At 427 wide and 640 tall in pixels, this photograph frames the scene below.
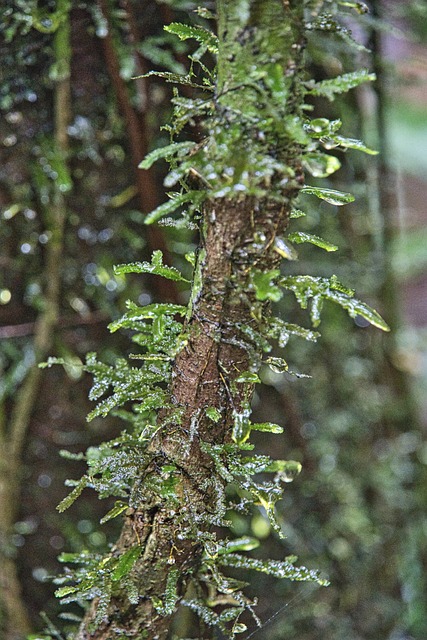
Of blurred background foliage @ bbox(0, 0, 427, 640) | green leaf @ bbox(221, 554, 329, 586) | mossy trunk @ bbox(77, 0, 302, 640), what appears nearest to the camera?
mossy trunk @ bbox(77, 0, 302, 640)

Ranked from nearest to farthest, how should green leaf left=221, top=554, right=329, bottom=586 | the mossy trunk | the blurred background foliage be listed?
the mossy trunk, green leaf left=221, top=554, right=329, bottom=586, the blurred background foliage

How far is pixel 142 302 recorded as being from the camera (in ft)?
2.69

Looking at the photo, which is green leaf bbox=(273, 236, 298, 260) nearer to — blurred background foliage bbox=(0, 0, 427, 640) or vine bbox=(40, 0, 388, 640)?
vine bbox=(40, 0, 388, 640)

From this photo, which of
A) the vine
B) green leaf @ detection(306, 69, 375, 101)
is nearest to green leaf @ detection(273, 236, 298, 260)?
the vine

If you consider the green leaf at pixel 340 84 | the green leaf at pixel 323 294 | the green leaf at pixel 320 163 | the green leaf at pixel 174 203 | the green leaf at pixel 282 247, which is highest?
the green leaf at pixel 340 84

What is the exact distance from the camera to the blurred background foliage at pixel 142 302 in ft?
2.34

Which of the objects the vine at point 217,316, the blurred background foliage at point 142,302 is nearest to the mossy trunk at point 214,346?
the vine at point 217,316

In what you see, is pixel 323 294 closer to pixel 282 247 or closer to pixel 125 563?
pixel 282 247

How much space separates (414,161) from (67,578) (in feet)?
8.22

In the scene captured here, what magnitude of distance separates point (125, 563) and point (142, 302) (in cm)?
43

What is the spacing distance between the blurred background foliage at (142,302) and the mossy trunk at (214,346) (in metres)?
0.13

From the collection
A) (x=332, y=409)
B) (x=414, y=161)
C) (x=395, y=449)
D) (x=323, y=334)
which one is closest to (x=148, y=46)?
(x=323, y=334)

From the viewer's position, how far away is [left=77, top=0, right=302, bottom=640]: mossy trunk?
369 millimetres

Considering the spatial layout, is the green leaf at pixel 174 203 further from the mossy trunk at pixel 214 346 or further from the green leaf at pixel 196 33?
the green leaf at pixel 196 33
